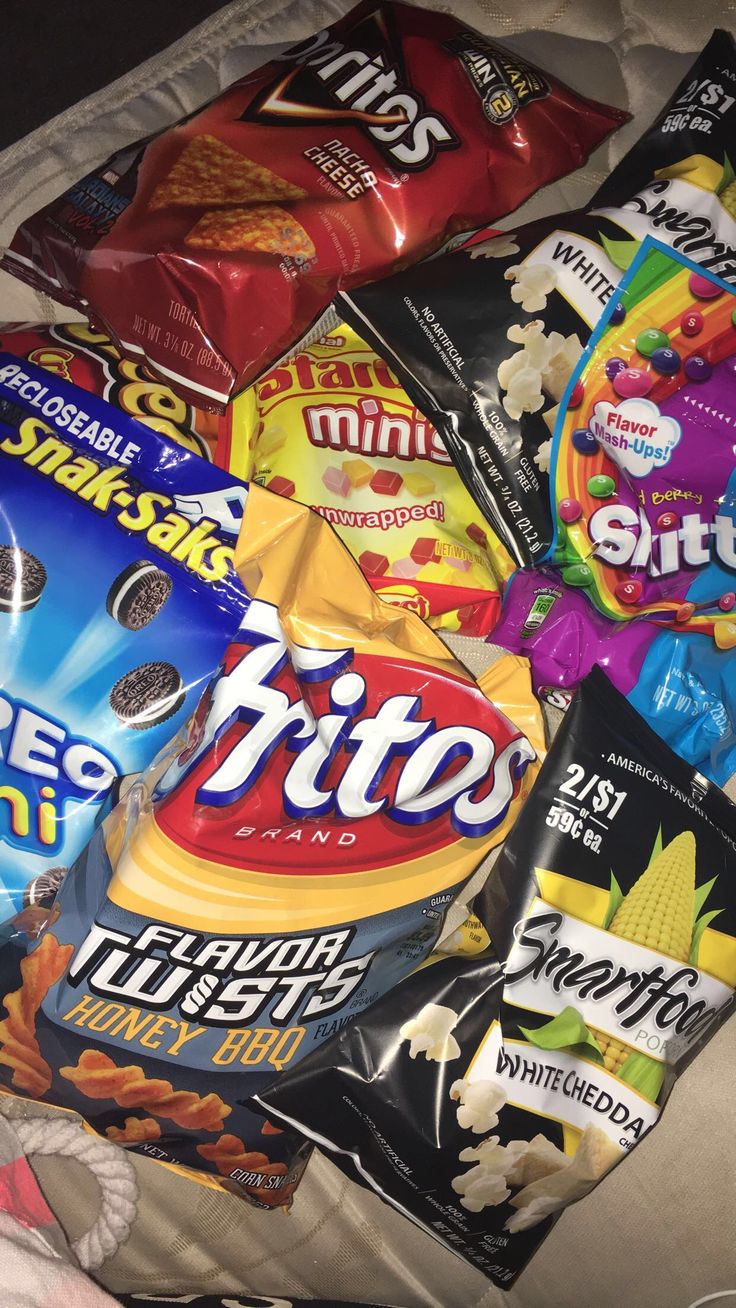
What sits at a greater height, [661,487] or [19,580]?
[661,487]

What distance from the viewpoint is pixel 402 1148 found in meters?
0.83

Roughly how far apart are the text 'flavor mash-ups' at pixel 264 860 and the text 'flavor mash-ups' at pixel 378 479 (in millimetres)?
99

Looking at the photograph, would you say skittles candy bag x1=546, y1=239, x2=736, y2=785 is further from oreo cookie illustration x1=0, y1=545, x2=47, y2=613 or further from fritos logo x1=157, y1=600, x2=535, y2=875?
oreo cookie illustration x1=0, y1=545, x2=47, y2=613

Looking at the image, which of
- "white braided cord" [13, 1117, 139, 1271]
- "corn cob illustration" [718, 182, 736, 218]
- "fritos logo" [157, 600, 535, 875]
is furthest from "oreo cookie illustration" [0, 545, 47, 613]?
"corn cob illustration" [718, 182, 736, 218]

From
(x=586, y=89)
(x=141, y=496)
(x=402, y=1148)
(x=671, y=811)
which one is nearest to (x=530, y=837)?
(x=671, y=811)

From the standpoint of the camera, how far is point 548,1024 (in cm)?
83

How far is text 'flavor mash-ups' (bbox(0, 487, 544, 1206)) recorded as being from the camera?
79 centimetres

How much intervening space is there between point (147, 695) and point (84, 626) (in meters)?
0.07

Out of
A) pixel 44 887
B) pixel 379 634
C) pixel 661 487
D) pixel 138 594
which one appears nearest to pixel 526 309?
pixel 661 487

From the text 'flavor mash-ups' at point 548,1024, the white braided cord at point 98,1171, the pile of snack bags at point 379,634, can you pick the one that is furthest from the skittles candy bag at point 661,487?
the white braided cord at point 98,1171

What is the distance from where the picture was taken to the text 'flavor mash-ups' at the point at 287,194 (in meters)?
0.90

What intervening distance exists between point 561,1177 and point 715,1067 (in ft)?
0.61

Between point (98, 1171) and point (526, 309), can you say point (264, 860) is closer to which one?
point (98, 1171)

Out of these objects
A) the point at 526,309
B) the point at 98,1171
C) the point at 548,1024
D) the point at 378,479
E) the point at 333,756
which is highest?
the point at 526,309
